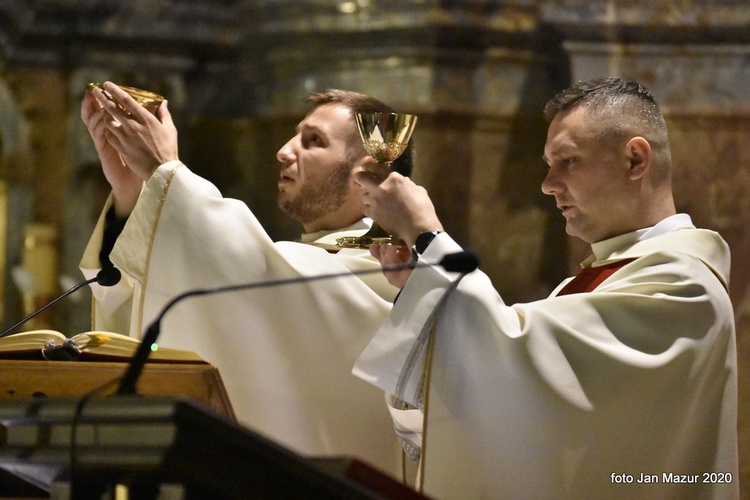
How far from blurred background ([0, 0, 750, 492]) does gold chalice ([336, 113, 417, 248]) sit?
2472mm

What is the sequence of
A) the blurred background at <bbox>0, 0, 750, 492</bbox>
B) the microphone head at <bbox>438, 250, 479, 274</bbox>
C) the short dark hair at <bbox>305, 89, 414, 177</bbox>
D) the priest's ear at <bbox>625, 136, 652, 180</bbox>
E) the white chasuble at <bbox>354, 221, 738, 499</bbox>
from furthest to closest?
the blurred background at <bbox>0, 0, 750, 492</bbox>
the short dark hair at <bbox>305, 89, 414, 177</bbox>
the priest's ear at <bbox>625, 136, 652, 180</bbox>
the white chasuble at <bbox>354, 221, 738, 499</bbox>
the microphone head at <bbox>438, 250, 479, 274</bbox>

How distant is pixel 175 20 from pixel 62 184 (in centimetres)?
116

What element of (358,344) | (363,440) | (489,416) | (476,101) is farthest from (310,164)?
(476,101)

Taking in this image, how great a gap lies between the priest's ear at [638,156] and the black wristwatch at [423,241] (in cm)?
70

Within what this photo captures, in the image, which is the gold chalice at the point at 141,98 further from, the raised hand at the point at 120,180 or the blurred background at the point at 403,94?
the blurred background at the point at 403,94

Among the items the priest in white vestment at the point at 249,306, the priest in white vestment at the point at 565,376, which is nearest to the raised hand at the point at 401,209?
the priest in white vestment at the point at 565,376

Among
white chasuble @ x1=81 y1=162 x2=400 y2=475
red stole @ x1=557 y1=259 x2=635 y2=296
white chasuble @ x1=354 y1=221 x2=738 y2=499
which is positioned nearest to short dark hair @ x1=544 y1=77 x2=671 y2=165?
red stole @ x1=557 y1=259 x2=635 y2=296

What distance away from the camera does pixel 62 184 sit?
6.15 m

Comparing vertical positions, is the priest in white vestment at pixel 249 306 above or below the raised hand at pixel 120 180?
below

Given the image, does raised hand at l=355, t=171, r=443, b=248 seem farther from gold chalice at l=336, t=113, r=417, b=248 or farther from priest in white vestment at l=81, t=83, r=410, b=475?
priest in white vestment at l=81, t=83, r=410, b=475

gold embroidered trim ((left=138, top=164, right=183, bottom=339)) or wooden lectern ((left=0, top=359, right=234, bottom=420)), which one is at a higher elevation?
gold embroidered trim ((left=138, top=164, right=183, bottom=339))

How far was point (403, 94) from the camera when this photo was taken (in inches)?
226

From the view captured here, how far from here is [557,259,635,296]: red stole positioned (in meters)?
3.23

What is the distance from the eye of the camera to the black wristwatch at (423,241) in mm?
2932
